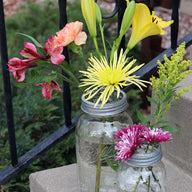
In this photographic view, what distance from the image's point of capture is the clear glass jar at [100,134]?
3.28 ft

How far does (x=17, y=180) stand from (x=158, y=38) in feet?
4.93

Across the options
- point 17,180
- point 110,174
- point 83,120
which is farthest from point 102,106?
point 17,180

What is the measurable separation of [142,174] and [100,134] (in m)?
0.16

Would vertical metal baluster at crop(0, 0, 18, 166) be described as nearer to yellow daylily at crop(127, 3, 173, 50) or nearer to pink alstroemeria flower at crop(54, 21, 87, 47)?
pink alstroemeria flower at crop(54, 21, 87, 47)

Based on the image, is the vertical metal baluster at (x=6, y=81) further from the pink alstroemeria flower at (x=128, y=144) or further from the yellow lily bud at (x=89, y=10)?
the pink alstroemeria flower at (x=128, y=144)

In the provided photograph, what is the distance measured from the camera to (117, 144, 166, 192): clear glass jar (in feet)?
3.12

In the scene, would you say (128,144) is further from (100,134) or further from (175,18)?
(175,18)

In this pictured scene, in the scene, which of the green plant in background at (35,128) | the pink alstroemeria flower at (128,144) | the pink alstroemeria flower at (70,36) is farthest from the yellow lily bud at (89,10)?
the green plant in background at (35,128)

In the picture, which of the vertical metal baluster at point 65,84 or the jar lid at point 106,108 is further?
the vertical metal baluster at point 65,84

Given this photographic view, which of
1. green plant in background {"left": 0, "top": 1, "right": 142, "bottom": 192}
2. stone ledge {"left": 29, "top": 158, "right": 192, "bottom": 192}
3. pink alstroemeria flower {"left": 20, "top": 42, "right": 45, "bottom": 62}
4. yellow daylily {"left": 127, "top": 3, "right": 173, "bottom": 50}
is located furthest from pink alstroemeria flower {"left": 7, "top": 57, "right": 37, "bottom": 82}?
green plant in background {"left": 0, "top": 1, "right": 142, "bottom": 192}

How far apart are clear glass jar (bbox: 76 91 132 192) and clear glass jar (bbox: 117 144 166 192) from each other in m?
0.06

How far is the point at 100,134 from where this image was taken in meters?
1.06

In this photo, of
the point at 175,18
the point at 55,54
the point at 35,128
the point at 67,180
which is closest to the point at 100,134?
the point at 55,54

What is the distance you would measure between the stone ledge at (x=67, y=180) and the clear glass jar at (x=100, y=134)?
0.22 meters
